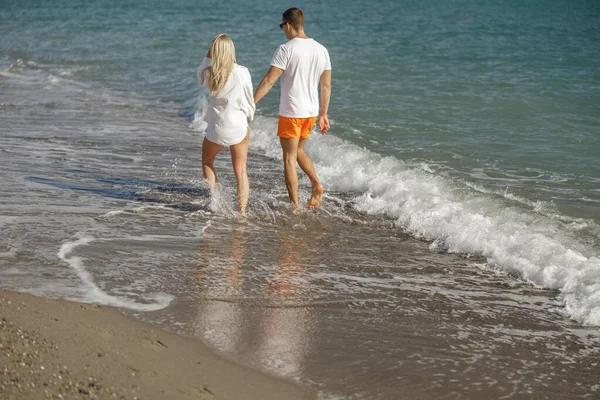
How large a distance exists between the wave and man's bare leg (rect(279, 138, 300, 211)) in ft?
2.31

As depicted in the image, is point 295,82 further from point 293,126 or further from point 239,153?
point 239,153

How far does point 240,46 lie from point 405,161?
15.3 m

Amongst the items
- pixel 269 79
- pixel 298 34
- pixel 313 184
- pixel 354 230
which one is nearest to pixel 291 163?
pixel 313 184

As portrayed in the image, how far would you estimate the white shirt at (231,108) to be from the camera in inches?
309

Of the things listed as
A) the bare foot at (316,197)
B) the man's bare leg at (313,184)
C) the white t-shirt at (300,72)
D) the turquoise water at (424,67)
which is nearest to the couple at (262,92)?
the white t-shirt at (300,72)

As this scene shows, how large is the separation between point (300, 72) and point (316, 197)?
1291 mm

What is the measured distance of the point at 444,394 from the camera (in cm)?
460

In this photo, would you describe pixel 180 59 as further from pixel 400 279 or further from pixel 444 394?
pixel 444 394

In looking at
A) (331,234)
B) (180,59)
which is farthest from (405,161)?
(180,59)

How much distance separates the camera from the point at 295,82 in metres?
8.08

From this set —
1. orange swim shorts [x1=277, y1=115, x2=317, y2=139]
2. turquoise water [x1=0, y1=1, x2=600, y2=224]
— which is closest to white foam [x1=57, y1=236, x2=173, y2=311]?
orange swim shorts [x1=277, y1=115, x2=317, y2=139]

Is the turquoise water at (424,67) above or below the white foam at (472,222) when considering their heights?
above

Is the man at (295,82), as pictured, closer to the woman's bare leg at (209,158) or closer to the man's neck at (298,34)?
the man's neck at (298,34)

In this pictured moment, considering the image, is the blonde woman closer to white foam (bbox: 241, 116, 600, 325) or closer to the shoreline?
white foam (bbox: 241, 116, 600, 325)
